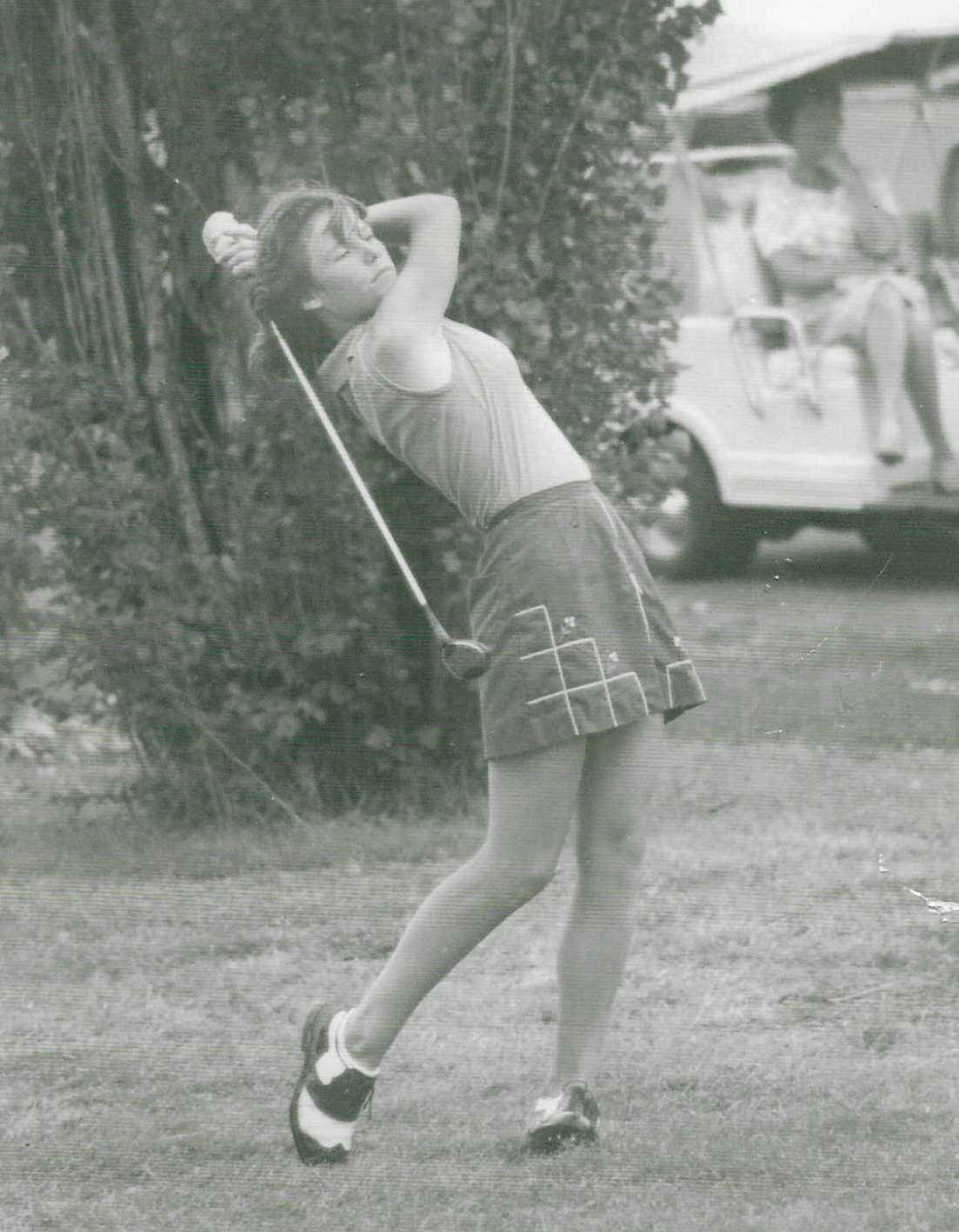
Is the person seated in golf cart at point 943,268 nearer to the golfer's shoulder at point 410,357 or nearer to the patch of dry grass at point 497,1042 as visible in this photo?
the patch of dry grass at point 497,1042

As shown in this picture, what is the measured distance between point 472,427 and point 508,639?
0.37 meters

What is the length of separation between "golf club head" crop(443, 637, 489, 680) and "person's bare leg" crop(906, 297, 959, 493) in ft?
23.1

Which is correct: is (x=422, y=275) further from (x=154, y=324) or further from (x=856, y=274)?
(x=856, y=274)

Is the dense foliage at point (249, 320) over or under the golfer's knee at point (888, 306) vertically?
over

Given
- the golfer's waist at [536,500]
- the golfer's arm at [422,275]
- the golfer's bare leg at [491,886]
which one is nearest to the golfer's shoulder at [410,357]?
the golfer's arm at [422,275]

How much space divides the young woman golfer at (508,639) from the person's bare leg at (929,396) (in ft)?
22.1

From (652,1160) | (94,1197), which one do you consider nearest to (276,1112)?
(94,1197)

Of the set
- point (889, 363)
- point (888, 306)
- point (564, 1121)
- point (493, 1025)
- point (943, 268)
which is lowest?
point (889, 363)

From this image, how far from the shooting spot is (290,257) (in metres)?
3.55

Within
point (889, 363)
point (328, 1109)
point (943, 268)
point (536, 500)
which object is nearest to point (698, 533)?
point (889, 363)

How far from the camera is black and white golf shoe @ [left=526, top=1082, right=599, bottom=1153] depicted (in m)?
3.61

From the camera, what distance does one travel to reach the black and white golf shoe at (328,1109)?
3.56 meters

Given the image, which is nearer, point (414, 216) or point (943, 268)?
point (414, 216)

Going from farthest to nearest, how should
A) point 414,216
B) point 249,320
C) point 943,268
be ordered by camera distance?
point 943,268, point 249,320, point 414,216
